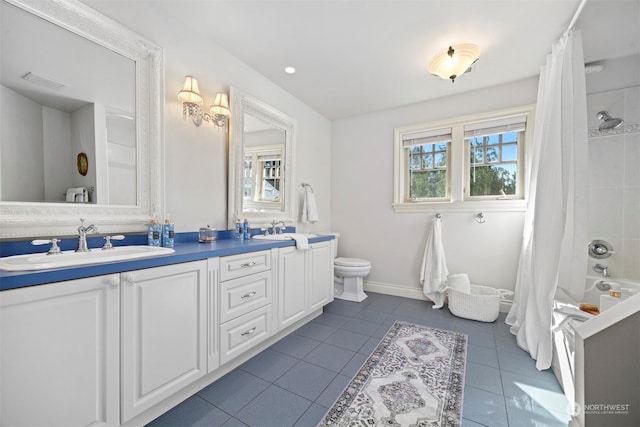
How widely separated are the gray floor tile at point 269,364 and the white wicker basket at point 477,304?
68.2 inches

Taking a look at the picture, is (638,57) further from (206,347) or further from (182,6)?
(206,347)

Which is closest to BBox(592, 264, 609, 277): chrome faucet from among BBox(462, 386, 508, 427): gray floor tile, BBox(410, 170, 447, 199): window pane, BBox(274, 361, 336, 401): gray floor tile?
BBox(410, 170, 447, 199): window pane

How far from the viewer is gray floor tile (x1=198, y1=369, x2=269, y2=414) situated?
4.48 feet

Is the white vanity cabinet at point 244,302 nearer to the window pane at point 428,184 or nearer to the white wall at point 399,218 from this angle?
the white wall at point 399,218

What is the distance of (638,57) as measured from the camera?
2.11 metres

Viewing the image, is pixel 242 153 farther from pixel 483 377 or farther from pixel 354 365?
pixel 483 377

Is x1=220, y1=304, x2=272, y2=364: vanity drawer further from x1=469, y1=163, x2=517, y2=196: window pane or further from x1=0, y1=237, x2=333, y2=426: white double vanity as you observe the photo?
x1=469, y1=163, x2=517, y2=196: window pane

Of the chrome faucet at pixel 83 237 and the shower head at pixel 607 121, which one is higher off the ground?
the shower head at pixel 607 121

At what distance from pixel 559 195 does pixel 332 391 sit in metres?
2.04

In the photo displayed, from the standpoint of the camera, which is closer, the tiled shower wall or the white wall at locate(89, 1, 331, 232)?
the white wall at locate(89, 1, 331, 232)

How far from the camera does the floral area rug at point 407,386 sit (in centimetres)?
127

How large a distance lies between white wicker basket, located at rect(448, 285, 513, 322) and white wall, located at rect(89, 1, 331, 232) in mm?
2379

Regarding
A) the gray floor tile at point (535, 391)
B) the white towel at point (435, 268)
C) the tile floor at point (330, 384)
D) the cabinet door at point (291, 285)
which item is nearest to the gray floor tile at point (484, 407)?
the tile floor at point (330, 384)

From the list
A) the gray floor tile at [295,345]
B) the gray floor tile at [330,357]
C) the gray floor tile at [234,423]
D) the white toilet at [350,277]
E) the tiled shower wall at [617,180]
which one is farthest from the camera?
the white toilet at [350,277]
